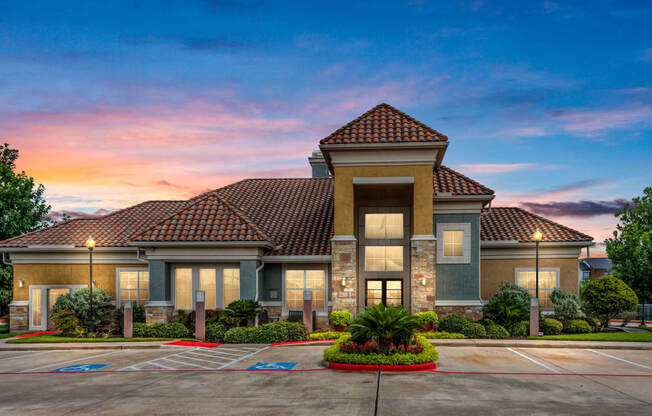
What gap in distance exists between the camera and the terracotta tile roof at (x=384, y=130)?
22.4 meters

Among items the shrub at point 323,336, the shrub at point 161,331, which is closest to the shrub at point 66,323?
the shrub at point 161,331

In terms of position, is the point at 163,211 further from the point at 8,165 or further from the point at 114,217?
the point at 8,165

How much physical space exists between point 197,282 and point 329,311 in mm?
6221

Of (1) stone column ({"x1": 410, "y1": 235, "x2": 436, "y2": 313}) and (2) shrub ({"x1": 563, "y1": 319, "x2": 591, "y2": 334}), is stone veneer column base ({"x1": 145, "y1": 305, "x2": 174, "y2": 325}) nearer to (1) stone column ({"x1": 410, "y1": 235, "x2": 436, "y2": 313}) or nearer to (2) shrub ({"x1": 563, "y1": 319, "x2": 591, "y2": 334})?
(1) stone column ({"x1": 410, "y1": 235, "x2": 436, "y2": 313})

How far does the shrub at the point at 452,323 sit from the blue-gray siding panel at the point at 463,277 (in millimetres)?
1936

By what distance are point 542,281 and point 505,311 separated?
18.4 feet

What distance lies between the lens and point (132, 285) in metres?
25.6

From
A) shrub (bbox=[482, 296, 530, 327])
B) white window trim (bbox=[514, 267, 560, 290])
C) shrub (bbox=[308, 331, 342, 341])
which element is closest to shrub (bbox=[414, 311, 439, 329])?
shrub (bbox=[482, 296, 530, 327])

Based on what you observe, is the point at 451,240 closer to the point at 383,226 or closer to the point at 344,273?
the point at 383,226

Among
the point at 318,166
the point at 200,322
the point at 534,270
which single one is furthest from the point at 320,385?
the point at 318,166

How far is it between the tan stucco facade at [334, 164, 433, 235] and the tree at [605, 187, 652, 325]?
18558 millimetres

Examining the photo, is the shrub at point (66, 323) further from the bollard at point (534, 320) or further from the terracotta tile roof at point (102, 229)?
the bollard at point (534, 320)

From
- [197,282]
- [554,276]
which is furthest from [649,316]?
[197,282]

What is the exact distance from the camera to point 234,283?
2294 cm
